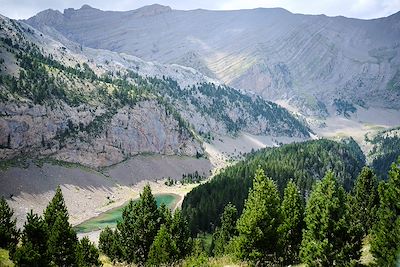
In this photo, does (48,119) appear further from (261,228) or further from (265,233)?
(265,233)

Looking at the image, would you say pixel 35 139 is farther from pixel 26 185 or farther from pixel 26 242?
pixel 26 242

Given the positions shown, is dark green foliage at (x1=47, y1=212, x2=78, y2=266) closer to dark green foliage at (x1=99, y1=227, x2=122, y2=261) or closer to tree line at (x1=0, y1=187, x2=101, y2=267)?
tree line at (x1=0, y1=187, x2=101, y2=267)

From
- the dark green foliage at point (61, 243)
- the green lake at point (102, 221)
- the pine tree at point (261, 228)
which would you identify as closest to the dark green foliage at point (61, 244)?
the dark green foliage at point (61, 243)

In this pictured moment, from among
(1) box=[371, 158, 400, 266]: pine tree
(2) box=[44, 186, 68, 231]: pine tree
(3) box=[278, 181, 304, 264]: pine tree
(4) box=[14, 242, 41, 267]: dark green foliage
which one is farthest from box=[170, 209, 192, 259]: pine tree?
(1) box=[371, 158, 400, 266]: pine tree

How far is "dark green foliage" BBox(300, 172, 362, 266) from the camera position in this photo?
37438 millimetres

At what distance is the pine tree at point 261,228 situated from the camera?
4150cm

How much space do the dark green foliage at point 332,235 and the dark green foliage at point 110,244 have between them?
41.3 m

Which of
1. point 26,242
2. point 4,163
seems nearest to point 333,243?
point 26,242

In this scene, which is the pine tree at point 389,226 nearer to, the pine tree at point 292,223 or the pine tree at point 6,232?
the pine tree at point 292,223

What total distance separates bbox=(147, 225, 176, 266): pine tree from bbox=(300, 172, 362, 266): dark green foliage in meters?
18.9

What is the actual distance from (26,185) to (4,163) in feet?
51.1

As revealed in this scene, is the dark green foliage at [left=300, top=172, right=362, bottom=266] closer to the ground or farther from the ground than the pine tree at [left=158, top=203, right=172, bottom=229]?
farther from the ground

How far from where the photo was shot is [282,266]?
145 feet

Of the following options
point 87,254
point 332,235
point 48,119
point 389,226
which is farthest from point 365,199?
point 48,119
